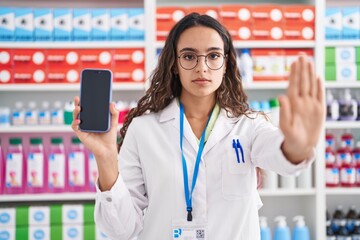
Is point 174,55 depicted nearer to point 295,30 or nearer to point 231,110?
point 231,110

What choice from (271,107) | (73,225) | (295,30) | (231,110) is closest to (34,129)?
(73,225)

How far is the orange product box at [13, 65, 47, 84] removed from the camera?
3.45 meters

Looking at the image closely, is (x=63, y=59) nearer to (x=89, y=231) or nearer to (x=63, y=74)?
(x=63, y=74)

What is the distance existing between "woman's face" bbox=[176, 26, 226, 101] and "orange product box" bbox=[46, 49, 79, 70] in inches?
74.6

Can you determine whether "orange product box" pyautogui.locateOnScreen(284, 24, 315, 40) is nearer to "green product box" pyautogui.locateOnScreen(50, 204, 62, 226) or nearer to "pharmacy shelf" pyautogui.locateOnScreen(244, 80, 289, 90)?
"pharmacy shelf" pyautogui.locateOnScreen(244, 80, 289, 90)

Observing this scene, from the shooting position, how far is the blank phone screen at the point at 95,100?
1359mm

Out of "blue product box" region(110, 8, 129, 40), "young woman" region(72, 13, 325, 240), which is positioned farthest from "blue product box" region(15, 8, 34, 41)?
"young woman" region(72, 13, 325, 240)

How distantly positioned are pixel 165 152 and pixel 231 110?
0.25 meters

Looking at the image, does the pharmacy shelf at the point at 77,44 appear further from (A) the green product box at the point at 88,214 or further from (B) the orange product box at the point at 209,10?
(A) the green product box at the point at 88,214

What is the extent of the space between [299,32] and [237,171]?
2.23 m

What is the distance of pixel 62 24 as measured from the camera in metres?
3.46

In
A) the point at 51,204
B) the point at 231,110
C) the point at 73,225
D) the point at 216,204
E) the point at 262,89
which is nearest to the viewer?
the point at 216,204

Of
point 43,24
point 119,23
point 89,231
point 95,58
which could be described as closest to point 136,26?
point 119,23

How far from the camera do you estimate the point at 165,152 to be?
162 centimetres
